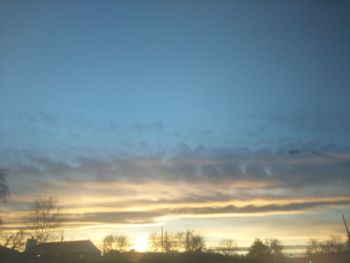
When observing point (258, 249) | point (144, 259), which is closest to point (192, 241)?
point (258, 249)

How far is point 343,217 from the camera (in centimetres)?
6431

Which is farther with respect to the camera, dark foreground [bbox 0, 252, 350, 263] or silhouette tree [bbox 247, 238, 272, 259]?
silhouette tree [bbox 247, 238, 272, 259]

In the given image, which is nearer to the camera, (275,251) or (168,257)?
(168,257)

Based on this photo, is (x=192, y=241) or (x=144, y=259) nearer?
(x=144, y=259)

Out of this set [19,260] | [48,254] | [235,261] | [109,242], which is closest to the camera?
[19,260]

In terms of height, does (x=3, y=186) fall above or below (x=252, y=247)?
above

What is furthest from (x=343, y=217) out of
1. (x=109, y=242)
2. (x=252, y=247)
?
(x=109, y=242)

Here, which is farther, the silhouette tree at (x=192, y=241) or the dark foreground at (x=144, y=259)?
the silhouette tree at (x=192, y=241)

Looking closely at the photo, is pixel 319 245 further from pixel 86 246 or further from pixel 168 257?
pixel 168 257

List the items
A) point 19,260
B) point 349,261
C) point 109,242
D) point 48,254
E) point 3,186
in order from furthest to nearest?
point 109,242 → point 349,261 → point 48,254 → point 19,260 → point 3,186

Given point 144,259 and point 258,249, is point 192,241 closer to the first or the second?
point 258,249

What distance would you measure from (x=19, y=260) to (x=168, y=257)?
21101mm

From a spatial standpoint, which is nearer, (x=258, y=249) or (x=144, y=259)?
(x=144, y=259)

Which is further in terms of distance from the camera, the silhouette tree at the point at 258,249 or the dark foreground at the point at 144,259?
the silhouette tree at the point at 258,249
